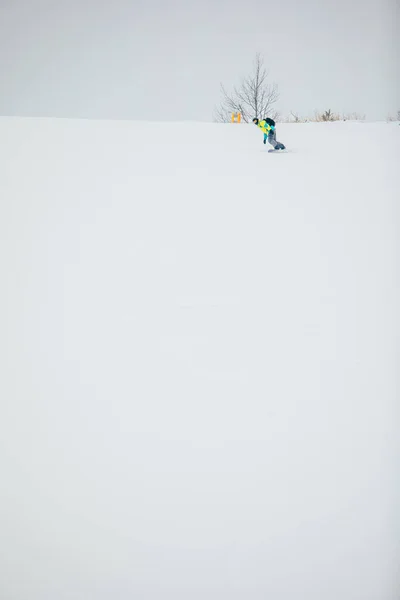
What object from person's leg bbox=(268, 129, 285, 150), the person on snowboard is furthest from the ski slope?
the person on snowboard

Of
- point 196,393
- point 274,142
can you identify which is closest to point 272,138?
point 274,142

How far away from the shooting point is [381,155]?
504 cm

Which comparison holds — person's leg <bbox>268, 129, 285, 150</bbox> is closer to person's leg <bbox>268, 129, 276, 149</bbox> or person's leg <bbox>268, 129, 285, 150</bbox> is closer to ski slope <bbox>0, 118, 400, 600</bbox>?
person's leg <bbox>268, 129, 276, 149</bbox>

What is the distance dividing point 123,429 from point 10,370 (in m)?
0.63

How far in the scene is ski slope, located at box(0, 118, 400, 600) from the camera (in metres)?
1.20

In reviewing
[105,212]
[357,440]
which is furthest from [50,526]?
[105,212]

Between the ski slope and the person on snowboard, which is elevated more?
the person on snowboard

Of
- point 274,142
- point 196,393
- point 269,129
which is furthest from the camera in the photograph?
point 269,129

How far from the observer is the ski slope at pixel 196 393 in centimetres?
120

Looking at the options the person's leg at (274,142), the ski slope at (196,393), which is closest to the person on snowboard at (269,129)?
the person's leg at (274,142)

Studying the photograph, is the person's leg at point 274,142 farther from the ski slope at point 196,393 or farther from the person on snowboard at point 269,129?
the ski slope at point 196,393

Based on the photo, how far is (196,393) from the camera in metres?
1.81

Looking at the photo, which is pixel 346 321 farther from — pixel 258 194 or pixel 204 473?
pixel 258 194

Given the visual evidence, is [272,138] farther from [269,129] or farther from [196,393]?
[196,393]
